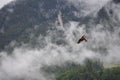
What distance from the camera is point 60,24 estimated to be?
40.7 metres

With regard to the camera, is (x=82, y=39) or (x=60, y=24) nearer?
(x=60, y=24)

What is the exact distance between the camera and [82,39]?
44.2 m

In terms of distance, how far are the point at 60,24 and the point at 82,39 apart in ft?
15.2
